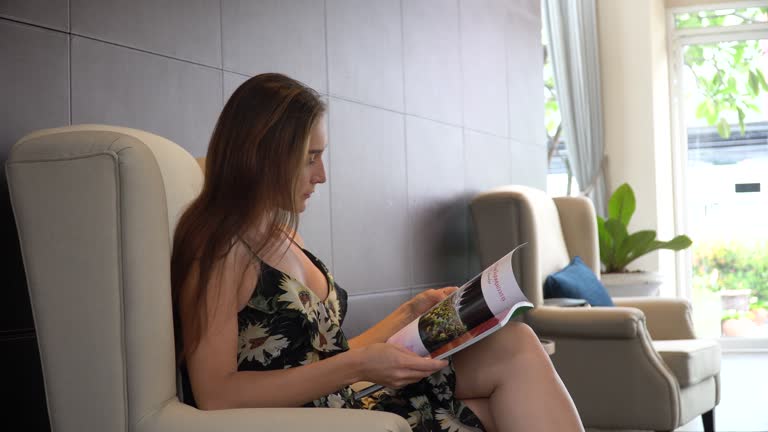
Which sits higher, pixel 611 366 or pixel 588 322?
pixel 588 322

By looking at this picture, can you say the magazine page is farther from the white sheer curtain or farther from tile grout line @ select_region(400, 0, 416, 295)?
the white sheer curtain

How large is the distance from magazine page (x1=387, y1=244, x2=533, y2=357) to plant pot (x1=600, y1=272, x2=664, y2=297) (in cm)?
336

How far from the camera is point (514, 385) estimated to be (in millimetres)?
1575

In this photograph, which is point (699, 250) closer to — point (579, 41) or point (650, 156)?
point (650, 156)

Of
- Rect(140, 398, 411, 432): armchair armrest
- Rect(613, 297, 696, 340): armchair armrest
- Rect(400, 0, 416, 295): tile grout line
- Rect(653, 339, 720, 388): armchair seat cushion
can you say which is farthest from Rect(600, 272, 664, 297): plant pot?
Rect(140, 398, 411, 432): armchair armrest

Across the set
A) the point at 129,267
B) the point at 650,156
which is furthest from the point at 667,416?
the point at 650,156

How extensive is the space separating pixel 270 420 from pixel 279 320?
247mm

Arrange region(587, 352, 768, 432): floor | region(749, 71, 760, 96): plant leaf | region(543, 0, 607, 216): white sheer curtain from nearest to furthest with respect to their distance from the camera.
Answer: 1. region(587, 352, 768, 432): floor
2. region(543, 0, 607, 216): white sheer curtain
3. region(749, 71, 760, 96): plant leaf

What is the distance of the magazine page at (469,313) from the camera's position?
1420 mm

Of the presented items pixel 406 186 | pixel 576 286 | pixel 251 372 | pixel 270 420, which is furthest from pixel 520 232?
pixel 270 420

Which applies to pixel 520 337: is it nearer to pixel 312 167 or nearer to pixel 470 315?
pixel 470 315

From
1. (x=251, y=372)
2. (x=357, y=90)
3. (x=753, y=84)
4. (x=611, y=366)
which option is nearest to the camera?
(x=251, y=372)

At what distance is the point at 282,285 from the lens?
1.45 metres

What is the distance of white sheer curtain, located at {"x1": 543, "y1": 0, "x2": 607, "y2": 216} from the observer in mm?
6137
